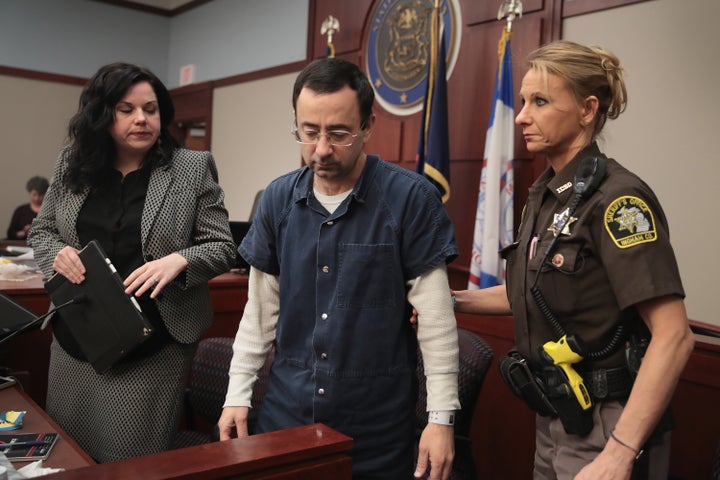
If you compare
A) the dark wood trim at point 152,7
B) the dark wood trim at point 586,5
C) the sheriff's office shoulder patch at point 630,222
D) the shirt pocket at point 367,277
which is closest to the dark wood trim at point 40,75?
the dark wood trim at point 152,7

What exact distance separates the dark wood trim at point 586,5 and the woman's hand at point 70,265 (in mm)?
2922

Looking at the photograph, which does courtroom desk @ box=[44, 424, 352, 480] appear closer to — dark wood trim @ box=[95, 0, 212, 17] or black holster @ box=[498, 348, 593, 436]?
black holster @ box=[498, 348, 593, 436]

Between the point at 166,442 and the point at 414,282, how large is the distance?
90cm

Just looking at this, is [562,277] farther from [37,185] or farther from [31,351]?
[37,185]

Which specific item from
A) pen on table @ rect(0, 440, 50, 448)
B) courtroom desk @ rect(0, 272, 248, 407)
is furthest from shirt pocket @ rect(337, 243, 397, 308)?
courtroom desk @ rect(0, 272, 248, 407)

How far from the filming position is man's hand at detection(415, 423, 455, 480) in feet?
3.97

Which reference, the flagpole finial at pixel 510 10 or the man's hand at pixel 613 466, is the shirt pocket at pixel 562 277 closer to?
the man's hand at pixel 613 466

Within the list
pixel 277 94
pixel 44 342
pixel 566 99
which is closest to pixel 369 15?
pixel 277 94

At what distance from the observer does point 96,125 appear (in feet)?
5.70

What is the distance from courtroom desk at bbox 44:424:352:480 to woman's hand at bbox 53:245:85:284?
761 mm

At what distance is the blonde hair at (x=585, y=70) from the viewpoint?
128 centimetres

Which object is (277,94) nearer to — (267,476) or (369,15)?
(369,15)

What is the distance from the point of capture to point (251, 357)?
1416 mm

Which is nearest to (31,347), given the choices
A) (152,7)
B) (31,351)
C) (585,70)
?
(31,351)
